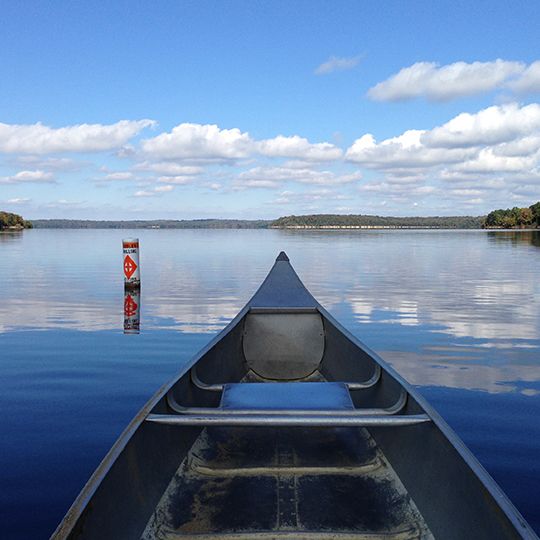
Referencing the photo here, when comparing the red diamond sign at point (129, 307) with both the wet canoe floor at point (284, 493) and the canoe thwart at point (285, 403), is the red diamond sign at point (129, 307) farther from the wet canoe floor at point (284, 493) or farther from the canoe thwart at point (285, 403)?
the wet canoe floor at point (284, 493)

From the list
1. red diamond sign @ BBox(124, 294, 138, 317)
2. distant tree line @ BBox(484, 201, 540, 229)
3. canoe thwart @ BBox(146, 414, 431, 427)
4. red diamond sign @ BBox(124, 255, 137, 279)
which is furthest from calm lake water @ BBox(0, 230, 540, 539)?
distant tree line @ BBox(484, 201, 540, 229)

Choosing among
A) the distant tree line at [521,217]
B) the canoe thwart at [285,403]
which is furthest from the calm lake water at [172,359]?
the distant tree line at [521,217]

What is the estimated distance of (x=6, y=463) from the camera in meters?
5.27

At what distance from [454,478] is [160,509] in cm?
200

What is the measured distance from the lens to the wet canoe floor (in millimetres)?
3439

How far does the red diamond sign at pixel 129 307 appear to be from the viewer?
47.9 feet

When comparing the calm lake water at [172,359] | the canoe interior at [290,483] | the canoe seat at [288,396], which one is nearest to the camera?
the canoe interior at [290,483]

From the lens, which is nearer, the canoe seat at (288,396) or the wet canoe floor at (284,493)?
the wet canoe floor at (284,493)

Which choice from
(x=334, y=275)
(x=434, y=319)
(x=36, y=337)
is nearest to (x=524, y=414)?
(x=434, y=319)

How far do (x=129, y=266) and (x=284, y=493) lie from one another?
16832 mm

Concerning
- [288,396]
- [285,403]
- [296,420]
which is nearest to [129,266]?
[288,396]

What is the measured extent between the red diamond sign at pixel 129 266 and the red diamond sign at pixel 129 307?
173cm

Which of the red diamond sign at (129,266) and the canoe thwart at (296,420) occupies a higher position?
the red diamond sign at (129,266)

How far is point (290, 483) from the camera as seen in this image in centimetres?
410
